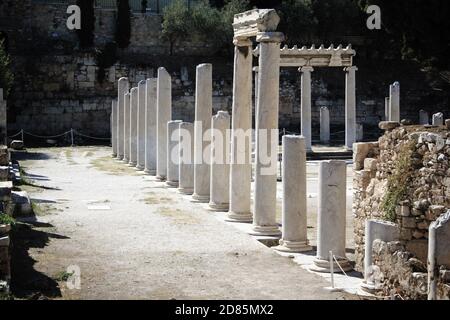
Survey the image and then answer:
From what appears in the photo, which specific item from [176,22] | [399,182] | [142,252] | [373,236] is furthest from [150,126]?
[176,22]

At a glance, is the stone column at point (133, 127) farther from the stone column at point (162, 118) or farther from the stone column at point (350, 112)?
the stone column at point (350, 112)

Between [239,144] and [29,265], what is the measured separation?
5.75 metres

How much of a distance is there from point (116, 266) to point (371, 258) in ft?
13.3

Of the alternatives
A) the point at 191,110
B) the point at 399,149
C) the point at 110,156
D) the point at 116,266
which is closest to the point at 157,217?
the point at 116,266

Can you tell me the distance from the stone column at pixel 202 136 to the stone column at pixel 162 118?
4504 millimetres

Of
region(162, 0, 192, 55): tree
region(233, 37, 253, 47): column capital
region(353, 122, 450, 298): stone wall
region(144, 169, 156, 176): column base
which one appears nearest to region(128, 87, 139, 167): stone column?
region(144, 169, 156, 176): column base

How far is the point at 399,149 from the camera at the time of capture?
37.9 feet

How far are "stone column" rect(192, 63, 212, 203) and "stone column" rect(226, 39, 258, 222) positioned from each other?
272cm

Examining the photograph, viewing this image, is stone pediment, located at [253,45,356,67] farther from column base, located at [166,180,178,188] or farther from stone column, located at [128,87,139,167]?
column base, located at [166,180,178,188]

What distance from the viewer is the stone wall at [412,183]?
10.4m

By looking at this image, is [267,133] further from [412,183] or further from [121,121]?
[121,121]

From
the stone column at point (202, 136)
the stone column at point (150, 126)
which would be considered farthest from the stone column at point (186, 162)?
the stone column at point (150, 126)

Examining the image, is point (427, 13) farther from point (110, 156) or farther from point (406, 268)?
point (406, 268)

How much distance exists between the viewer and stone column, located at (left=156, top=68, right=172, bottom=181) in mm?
24062
